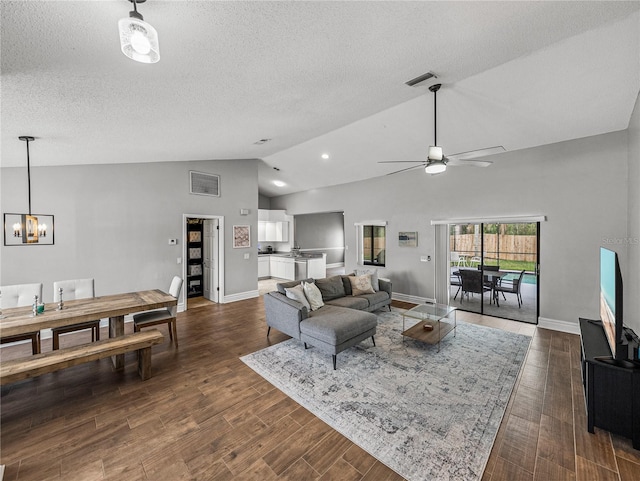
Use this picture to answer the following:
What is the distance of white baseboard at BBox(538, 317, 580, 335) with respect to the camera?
424cm

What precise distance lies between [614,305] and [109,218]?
6687 mm

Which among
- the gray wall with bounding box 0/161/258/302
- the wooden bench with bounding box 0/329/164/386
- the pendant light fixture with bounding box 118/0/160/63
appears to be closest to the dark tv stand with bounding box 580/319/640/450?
the pendant light fixture with bounding box 118/0/160/63

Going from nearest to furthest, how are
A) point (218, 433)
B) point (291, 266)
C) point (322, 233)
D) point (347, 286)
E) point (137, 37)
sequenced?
point (137, 37) → point (218, 433) → point (347, 286) → point (291, 266) → point (322, 233)

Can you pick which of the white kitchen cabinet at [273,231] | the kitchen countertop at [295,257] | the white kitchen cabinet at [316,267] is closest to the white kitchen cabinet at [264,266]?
the kitchen countertop at [295,257]

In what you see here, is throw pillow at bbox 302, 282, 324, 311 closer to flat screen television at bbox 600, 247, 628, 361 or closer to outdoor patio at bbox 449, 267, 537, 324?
flat screen television at bbox 600, 247, 628, 361

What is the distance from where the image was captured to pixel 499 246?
514cm

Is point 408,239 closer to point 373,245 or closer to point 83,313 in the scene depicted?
point 373,245

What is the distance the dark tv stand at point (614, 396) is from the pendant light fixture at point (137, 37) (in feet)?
12.0

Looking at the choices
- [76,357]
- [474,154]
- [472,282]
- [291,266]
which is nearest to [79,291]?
[76,357]

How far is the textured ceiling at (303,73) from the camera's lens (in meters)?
1.62

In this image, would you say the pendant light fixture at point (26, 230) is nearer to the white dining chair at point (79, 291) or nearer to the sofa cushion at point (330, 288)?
the white dining chair at point (79, 291)

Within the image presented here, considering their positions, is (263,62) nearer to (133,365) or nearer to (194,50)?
(194,50)

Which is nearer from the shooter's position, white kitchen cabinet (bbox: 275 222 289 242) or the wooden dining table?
the wooden dining table

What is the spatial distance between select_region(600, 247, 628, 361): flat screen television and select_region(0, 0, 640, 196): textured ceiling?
1.90 m
